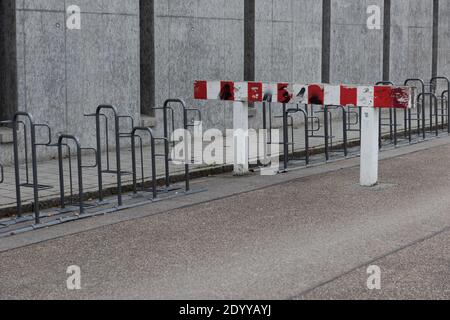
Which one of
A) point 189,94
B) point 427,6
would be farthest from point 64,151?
point 427,6

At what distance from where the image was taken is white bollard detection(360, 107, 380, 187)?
11.0 metres

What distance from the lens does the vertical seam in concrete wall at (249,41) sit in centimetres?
1702

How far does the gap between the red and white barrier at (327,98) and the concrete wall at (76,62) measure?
2424mm

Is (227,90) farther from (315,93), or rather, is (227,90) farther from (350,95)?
(350,95)

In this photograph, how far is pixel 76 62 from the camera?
13.6m

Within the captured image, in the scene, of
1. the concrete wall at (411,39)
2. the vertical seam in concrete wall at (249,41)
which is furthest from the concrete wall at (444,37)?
the vertical seam in concrete wall at (249,41)

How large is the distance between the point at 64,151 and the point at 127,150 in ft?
4.07

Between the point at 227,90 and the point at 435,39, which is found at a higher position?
the point at 435,39

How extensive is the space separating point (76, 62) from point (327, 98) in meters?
4.30

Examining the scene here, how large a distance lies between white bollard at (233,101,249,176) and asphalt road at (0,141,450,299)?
1081 mm

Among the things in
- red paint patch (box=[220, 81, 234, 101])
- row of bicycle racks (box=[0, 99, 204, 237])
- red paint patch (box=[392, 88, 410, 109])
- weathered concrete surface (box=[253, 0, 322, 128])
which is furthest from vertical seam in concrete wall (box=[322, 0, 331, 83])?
red paint patch (box=[392, 88, 410, 109])

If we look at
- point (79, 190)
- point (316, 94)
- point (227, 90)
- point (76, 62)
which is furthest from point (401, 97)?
point (76, 62)

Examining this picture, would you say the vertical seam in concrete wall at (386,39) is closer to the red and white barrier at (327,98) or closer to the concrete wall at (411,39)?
the concrete wall at (411,39)
